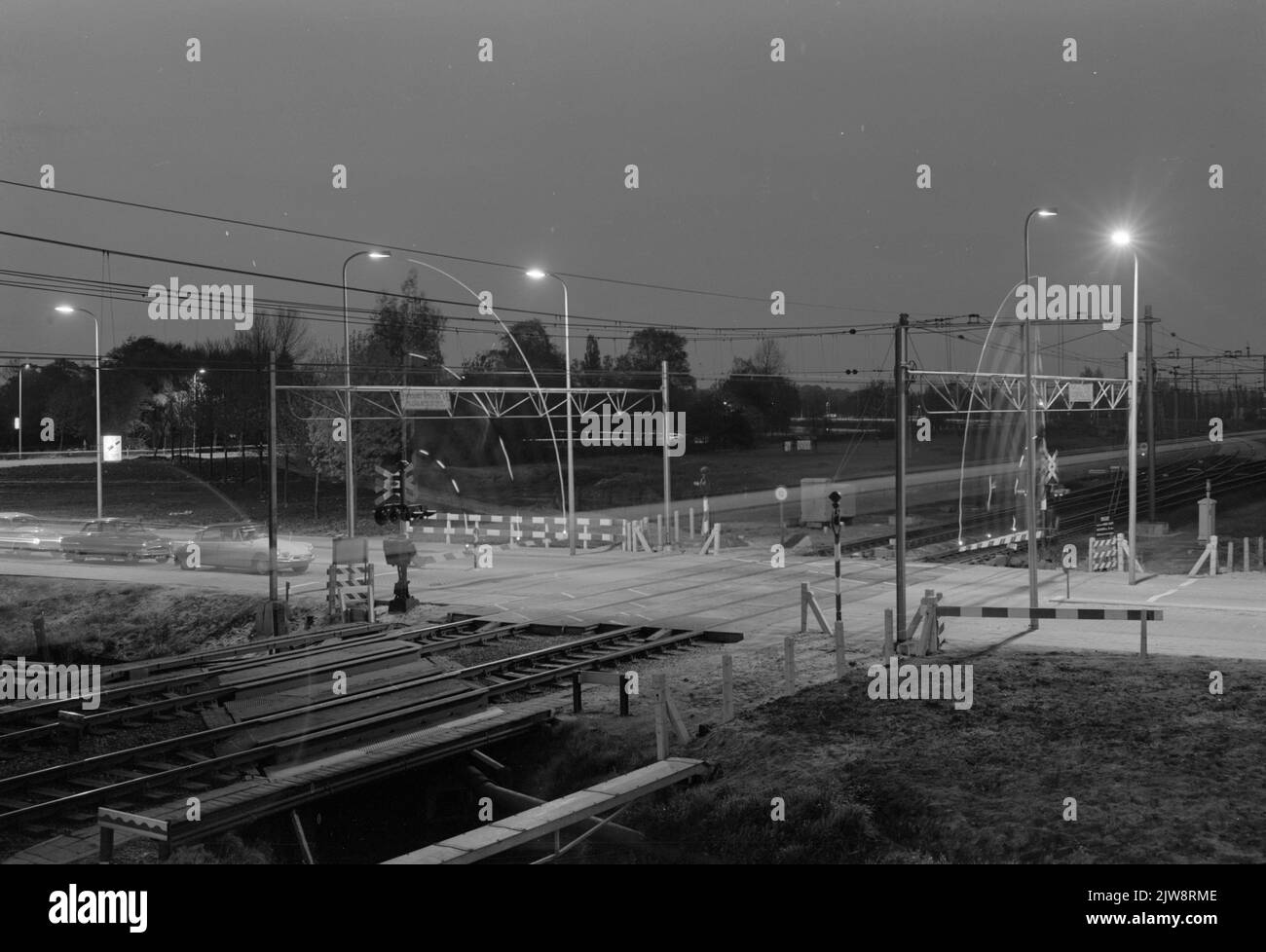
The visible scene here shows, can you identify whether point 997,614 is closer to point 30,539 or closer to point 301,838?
point 301,838

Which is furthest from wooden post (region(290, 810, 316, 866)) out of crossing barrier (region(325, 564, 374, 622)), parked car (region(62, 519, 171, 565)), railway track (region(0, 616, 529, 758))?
parked car (region(62, 519, 171, 565))

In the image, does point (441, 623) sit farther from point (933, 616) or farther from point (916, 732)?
point (916, 732)

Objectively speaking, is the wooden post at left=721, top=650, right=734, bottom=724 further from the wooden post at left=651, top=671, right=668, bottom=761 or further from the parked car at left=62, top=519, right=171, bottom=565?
the parked car at left=62, top=519, right=171, bottom=565

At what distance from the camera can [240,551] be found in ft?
85.1

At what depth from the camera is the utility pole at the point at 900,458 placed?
1301 cm

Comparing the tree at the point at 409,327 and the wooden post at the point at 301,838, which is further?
the tree at the point at 409,327

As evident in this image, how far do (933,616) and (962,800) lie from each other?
17.9 feet

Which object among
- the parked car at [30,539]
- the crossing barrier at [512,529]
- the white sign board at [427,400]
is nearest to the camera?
the white sign board at [427,400]

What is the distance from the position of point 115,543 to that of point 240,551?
4595mm

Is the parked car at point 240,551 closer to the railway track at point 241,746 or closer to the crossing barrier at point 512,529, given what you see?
the crossing barrier at point 512,529

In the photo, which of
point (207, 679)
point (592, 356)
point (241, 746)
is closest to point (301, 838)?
point (241, 746)

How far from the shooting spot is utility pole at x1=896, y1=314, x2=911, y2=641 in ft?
42.7

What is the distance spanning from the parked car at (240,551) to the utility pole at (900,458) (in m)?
15.7

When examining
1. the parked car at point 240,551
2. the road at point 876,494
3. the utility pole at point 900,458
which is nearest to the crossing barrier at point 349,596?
the parked car at point 240,551
